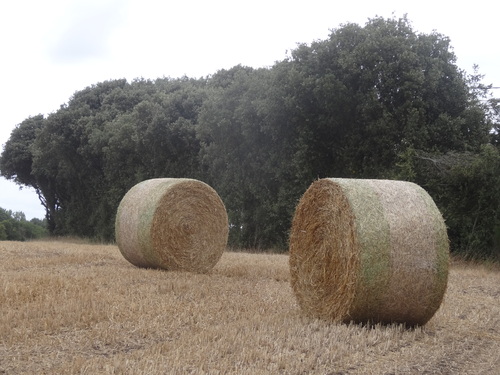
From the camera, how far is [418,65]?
17.0m

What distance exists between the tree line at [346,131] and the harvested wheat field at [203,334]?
239 inches

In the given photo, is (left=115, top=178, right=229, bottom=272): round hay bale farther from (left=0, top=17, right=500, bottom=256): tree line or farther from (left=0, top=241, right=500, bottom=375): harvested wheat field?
(left=0, top=17, right=500, bottom=256): tree line

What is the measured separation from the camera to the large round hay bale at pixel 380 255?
664 centimetres

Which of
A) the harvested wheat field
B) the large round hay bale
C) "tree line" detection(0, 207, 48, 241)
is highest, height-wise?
the large round hay bale

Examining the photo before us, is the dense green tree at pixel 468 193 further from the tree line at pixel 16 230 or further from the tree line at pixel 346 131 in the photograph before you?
the tree line at pixel 16 230

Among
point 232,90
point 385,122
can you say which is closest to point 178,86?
point 232,90

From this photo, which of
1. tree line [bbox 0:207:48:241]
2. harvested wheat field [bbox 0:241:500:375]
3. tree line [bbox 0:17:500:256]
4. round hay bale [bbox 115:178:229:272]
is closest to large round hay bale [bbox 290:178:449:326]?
harvested wheat field [bbox 0:241:500:375]

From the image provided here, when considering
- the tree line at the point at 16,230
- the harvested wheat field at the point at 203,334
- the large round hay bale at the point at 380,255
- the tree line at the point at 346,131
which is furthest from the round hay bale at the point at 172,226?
the tree line at the point at 16,230

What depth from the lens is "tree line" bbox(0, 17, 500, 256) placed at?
15500mm

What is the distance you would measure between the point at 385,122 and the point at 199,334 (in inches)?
475

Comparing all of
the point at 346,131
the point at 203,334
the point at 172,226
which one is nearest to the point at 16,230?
the point at 346,131

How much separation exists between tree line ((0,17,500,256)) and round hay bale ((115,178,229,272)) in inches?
223

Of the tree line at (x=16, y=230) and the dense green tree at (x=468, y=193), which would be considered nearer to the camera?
the dense green tree at (x=468, y=193)

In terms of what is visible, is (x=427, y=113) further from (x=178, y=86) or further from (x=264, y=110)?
(x=178, y=86)
